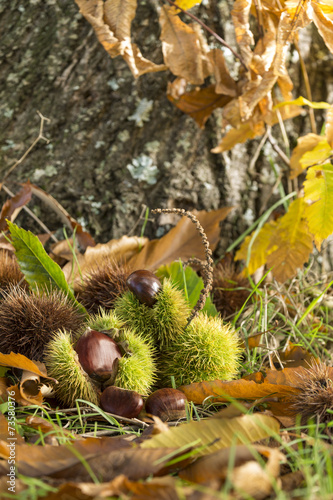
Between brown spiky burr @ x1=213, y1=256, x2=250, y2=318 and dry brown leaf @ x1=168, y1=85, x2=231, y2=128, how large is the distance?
645 millimetres

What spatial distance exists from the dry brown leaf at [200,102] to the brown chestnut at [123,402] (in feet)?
3.84

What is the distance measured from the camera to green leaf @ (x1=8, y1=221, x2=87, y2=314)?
1266 mm

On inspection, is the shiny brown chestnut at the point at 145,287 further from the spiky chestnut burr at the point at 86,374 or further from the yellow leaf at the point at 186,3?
the yellow leaf at the point at 186,3

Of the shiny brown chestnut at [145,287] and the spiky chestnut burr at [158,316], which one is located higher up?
the shiny brown chestnut at [145,287]

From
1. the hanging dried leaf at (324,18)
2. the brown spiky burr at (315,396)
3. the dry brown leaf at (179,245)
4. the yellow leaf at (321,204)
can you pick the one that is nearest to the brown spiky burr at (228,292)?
the dry brown leaf at (179,245)

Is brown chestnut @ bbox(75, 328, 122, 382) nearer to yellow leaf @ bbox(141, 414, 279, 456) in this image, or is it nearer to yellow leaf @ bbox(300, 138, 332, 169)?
yellow leaf @ bbox(141, 414, 279, 456)

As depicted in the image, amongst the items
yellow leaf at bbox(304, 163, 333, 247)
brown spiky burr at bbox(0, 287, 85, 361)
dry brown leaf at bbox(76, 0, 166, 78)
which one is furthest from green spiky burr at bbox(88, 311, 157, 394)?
dry brown leaf at bbox(76, 0, 166, 78)

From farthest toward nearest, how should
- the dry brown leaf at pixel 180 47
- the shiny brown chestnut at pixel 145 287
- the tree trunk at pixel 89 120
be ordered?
the tree trunk at pixel 89 120 → the dry brown leaf at pixel 180 47 → the shiny brown chestnut at pixel 145 287

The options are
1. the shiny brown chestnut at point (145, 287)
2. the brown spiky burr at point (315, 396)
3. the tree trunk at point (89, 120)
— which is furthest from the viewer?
the tree trunk at point (89, 120)

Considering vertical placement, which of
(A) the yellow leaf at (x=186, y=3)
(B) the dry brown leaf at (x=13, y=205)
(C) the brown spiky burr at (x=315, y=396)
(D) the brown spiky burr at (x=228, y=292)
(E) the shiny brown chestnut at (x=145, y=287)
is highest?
(A) the yellow leaf at (x=186, y=3)

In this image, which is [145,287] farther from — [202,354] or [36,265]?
[36,265]

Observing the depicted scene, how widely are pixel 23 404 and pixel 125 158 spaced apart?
1134 mm

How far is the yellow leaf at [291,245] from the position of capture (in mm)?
1589

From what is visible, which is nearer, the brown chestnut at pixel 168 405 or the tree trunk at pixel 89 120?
the brown chestnut at pixel 168 405
